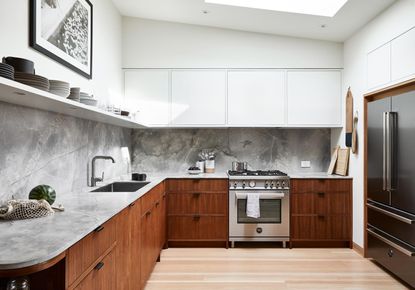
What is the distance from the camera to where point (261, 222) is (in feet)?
12.6

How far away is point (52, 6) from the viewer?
2277 millimetres

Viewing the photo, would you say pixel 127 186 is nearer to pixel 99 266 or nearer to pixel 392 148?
pixel 99 266

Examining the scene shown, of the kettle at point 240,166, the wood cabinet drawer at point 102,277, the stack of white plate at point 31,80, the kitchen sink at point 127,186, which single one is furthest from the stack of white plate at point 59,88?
the kettle at point 240,166

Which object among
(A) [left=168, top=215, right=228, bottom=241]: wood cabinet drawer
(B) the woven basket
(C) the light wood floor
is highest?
(B) the woven basket

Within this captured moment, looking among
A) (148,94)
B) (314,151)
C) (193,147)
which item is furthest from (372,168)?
(148,94)

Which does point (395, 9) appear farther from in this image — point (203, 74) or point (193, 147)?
point (193, 147)

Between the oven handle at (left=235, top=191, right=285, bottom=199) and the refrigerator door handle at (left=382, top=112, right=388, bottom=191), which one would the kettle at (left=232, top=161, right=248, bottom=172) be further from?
the refrigerator door handle at (left=382, top=112, right=388, bottom=191)

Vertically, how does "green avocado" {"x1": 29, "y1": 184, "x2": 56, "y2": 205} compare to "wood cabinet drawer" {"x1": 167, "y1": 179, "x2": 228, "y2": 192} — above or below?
above

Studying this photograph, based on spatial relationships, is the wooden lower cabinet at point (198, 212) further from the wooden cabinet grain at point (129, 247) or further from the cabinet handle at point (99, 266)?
the cabinet handle at point (99, 266)

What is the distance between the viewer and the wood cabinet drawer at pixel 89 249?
1.23 m

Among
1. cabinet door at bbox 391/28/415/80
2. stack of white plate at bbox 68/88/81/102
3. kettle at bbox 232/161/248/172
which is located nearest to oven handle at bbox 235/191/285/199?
kettle at bbox 232/161/248/172

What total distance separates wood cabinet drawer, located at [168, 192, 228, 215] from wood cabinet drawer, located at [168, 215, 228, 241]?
0.08 meters

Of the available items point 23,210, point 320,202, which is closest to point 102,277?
point 23,210

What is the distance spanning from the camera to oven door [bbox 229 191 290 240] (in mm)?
3832
